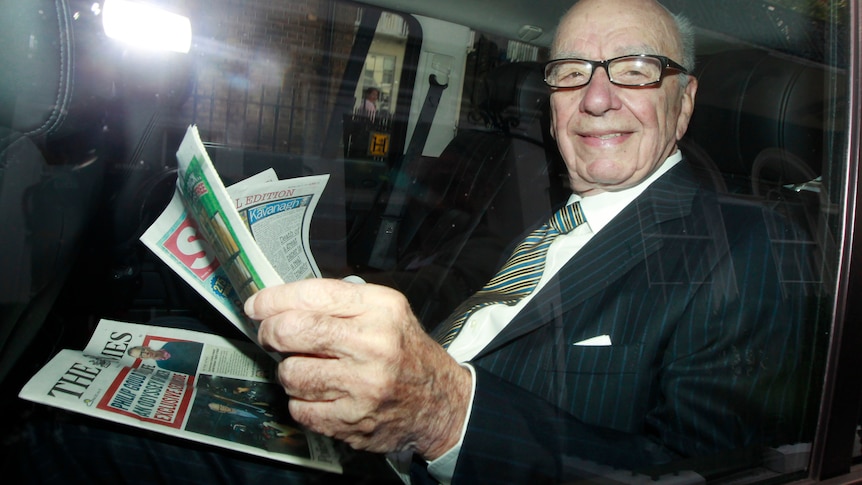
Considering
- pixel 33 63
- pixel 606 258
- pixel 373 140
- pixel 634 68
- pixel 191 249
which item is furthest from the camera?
pixel 373 140

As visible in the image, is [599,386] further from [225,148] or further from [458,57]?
[458,57]

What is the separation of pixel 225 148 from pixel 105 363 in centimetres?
71

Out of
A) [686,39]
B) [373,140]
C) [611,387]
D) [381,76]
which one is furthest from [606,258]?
[381,76]

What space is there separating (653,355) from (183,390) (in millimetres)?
867

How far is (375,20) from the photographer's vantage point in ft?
7.19

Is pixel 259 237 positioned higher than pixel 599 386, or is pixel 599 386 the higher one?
pixel 259 237

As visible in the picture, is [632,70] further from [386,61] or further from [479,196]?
[386,61]

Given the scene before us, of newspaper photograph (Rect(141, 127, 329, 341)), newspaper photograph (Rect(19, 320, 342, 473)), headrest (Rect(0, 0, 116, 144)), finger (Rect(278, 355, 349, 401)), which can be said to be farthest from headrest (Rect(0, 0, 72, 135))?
finger (Rect(278, 355, 349, 401))

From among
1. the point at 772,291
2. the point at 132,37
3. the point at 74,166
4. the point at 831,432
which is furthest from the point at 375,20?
the point at 831,432

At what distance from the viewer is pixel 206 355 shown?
1.29 meters

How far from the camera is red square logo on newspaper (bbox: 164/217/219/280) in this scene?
39.1 inches

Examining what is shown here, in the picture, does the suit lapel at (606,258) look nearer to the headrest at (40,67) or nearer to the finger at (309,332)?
the finger at (309,332)

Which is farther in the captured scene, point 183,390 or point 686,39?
point 686,39

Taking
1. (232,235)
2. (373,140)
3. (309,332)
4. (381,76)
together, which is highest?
(381,76)
